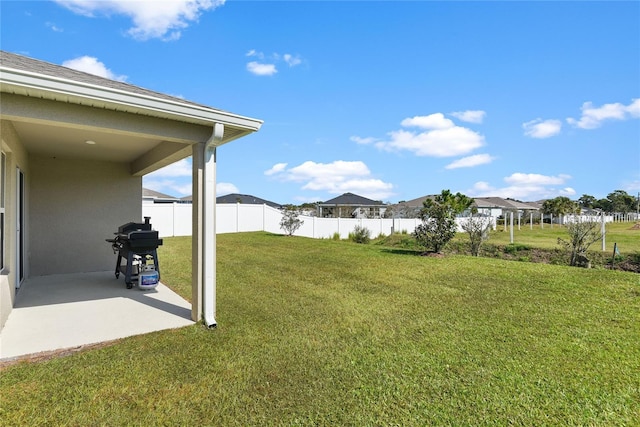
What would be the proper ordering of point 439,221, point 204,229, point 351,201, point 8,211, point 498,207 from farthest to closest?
point 498,207 < point 351,201 < point 439,221 < point 8,211 < point 204,229

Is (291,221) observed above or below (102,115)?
below

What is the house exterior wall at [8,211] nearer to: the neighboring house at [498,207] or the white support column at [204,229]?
the white support column at [204,229]

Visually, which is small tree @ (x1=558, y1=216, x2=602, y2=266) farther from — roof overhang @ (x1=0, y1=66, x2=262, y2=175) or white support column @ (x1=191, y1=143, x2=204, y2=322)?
white support column @ (x1=191, y1=143, x2=204, y2=322)

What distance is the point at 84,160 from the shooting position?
26.1 ft

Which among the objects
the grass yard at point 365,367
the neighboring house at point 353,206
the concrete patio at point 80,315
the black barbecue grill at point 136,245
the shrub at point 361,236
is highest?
the neighboring house at point 353,206

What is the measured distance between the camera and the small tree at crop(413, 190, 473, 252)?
34.4 ft

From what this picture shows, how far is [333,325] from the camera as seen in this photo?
4527 mm

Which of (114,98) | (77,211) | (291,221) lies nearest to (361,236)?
(291,221)

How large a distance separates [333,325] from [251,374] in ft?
5.33

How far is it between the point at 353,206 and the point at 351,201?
1268mm

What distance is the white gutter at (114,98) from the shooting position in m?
3.06

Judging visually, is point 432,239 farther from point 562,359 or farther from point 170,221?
point 170,221

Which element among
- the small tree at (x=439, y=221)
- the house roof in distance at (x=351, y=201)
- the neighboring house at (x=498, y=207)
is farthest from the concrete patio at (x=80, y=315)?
the neighboring house at (x=498, y=207)

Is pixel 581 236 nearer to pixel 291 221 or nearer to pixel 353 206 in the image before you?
pixel 291 221
